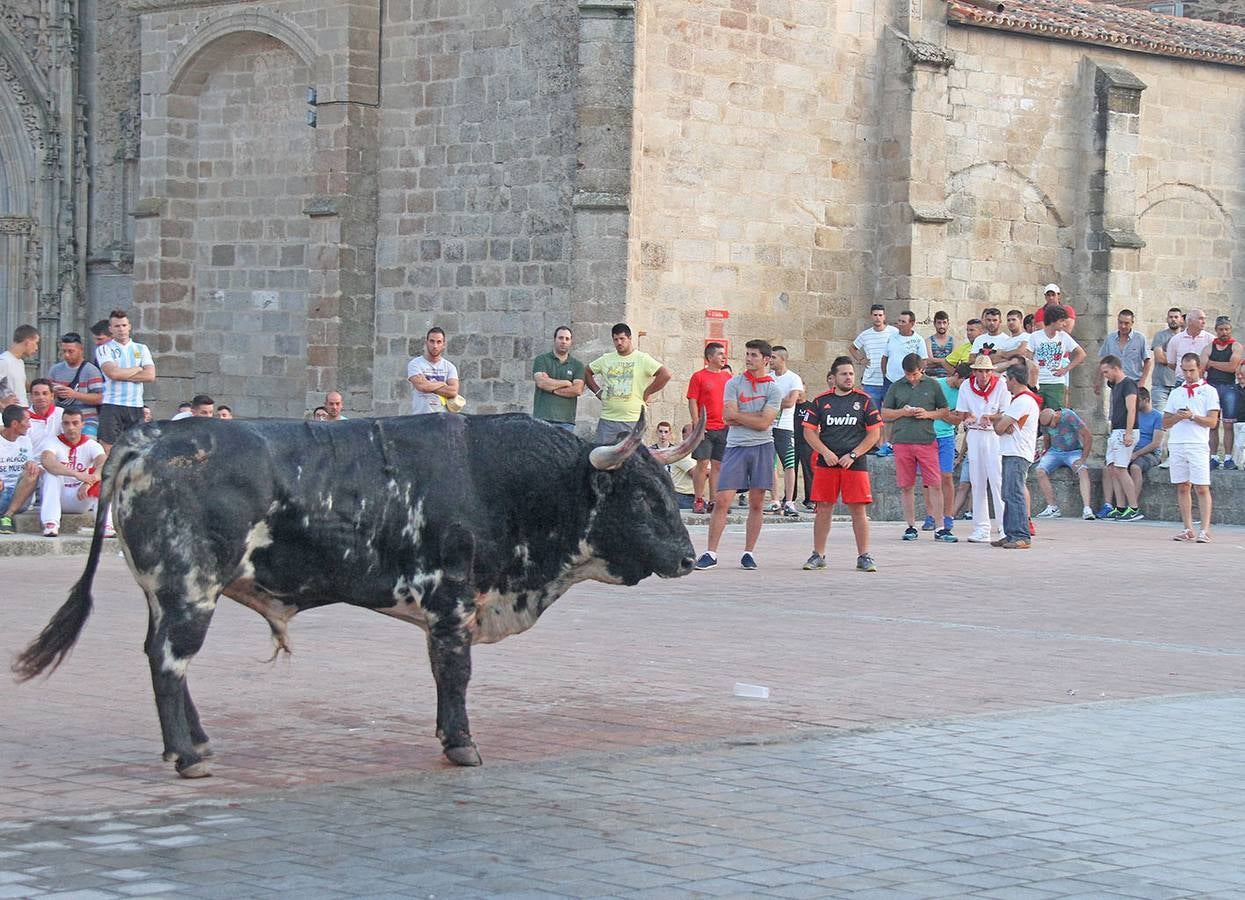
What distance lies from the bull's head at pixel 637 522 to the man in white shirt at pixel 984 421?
37.0 ft

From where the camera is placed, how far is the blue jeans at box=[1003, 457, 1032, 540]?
1900 cm

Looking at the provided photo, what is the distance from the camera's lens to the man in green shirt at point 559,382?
20.5 meters

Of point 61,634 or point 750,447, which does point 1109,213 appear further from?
point 61,634

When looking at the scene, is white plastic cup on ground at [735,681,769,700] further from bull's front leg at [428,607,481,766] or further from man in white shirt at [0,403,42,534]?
man in white shirt at [0,403,42,534]

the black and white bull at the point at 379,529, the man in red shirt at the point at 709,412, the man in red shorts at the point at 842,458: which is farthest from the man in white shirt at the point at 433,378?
the black and white bull at the point at 379,529

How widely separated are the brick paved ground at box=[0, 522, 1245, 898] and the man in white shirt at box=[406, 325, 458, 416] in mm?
7538

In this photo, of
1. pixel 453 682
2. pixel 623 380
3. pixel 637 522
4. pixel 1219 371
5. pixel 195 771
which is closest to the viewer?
pixel 195 771

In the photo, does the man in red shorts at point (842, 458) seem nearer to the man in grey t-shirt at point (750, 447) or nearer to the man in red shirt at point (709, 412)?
the man in grey t-shirt at point (750, 447)

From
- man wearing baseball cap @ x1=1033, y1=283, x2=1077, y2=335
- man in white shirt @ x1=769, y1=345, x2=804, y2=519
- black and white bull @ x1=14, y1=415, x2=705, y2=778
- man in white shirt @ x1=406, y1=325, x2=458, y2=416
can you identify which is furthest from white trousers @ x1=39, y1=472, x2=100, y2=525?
man wearing baseball cap @ x1=1033, y1=283, x2=1077, y2=335

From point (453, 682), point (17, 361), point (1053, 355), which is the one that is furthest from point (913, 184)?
point (453, 682)

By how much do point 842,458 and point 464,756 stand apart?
913 centimetres

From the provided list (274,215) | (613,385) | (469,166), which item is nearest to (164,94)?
(274,215)

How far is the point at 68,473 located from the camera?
1755 cm

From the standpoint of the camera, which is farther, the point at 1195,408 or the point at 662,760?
the point at 1195,408
